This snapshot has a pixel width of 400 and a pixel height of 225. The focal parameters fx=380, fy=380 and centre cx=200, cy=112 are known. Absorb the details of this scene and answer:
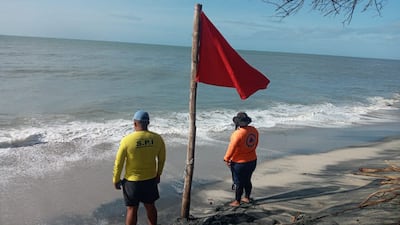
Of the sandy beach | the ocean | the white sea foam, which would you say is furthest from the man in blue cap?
the white sea foam

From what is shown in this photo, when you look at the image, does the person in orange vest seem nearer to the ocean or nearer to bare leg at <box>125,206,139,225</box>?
bare leg at <box>125,206,139,225</box>

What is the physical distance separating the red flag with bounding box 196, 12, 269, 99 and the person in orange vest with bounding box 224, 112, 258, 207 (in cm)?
93

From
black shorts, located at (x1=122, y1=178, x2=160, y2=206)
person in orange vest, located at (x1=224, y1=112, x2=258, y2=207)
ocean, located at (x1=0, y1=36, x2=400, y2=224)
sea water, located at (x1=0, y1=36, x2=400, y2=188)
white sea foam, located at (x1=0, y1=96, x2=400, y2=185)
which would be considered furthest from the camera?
sea water, located at (x1=0, y1=36, x2=400, y2=188)

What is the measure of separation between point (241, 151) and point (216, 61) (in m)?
1.61

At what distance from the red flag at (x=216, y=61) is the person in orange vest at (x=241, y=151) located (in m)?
0.93

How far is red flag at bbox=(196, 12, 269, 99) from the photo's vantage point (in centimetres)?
496

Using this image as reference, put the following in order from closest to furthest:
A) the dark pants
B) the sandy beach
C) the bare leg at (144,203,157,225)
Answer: the bare leg at (144,203,157,225)
the sandy beach
the dark pants

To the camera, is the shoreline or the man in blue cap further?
the shoreline

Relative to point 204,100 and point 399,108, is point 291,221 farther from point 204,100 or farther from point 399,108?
point 399,108

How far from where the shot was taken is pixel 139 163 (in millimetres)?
4586

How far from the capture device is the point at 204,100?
861 inches

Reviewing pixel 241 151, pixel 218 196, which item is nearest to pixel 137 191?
pixel 241 151

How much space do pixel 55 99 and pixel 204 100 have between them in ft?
26.3

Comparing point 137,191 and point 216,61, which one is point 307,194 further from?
point 137,191
